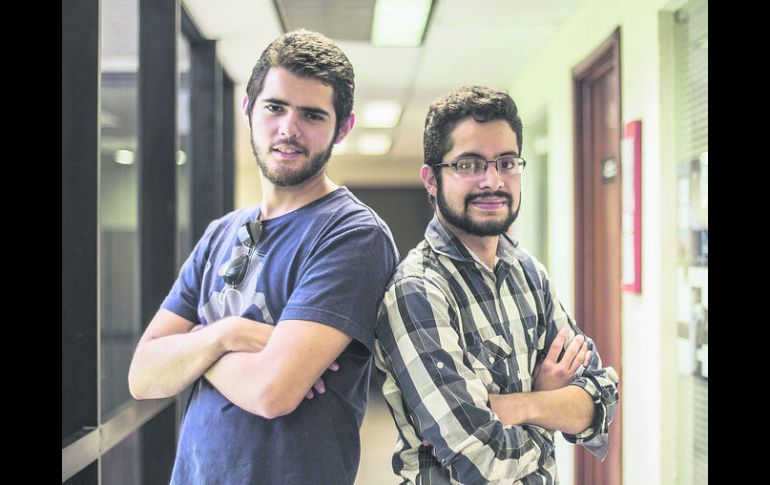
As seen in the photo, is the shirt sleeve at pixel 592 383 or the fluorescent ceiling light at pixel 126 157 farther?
the fluorescent ceiling light at pixel 126 157

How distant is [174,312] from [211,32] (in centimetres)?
61

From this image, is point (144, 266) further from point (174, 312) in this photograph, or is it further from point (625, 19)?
point (625, 19)

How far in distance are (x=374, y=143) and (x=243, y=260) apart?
293 millimetres

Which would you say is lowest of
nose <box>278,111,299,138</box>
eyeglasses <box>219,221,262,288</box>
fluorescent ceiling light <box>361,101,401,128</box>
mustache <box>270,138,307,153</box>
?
eyeglasses <box>219,221,262,288</box>

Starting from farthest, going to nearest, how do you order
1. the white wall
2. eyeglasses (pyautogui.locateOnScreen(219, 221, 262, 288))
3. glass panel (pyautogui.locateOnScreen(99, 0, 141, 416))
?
glass panel (pyautogui.locateOnScreen(99, 0, 141, 416)), the white wall, eyeglasses (pyautogui.locateOnScreen(219, 221, 262, 288))

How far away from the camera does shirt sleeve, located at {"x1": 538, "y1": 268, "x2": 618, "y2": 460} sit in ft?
3.11

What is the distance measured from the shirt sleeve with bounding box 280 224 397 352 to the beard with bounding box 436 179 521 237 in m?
0.10

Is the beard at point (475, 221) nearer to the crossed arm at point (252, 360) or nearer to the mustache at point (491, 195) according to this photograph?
the mustache at point (491, 195)

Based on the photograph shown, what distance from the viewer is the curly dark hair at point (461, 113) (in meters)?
0.93

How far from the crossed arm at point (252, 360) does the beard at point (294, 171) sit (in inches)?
7.9

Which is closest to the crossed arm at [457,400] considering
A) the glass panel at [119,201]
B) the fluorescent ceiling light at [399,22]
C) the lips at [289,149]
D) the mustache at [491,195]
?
the mustache at [491,195]

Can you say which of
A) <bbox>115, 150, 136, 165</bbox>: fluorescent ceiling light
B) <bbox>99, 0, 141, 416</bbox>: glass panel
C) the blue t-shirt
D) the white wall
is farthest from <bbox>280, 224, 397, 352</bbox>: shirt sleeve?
<bbox>115, 150, 136, 165</bbox>: fluorescent ceiling light

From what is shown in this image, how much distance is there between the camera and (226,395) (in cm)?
93

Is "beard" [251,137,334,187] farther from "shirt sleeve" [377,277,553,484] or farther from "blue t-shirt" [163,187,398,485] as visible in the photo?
"shirt sleeve" [377,277,553,484]
